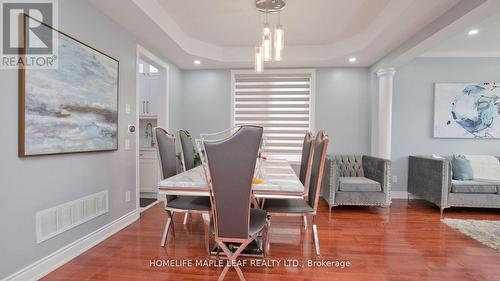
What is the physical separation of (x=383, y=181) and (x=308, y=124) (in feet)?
5.31

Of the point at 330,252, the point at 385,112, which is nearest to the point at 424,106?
the point at 385,112

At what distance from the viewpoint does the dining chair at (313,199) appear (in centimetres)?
214

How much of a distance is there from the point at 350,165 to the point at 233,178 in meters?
3.26

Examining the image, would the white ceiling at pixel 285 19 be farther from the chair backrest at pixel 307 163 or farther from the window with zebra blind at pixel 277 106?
the chair backrest at pixel 307 163

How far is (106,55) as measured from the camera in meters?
2.64

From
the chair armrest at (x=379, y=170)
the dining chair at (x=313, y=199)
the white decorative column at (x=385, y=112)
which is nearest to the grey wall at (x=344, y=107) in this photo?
the white decorative column at (x=385, y=112)

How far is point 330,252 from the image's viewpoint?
2.38 meters

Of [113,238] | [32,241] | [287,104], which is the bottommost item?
[113,238]

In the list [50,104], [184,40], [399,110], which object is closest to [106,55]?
[50,104]

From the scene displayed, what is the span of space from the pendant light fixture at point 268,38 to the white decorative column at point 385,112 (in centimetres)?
223

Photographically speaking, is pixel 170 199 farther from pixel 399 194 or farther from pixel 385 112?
pixel 399 194

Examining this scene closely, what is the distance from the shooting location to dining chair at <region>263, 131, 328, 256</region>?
2.14 m

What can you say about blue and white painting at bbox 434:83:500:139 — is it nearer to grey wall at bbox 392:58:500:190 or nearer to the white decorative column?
grey wall at bbox 392:58:500:190

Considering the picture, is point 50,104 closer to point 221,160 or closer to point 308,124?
point 221,160
